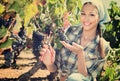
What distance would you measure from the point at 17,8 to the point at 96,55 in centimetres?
70

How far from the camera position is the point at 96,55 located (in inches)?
95.3

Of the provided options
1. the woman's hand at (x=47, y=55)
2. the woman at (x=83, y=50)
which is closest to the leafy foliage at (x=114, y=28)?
the woman at (x=83, y=50)

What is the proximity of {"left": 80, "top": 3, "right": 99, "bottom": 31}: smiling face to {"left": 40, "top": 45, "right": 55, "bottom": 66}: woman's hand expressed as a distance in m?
0.31

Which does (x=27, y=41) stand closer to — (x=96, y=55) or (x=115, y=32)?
(x=96, y=55)

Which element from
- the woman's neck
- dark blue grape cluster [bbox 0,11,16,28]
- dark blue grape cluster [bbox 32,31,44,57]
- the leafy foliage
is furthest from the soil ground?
the leafy foliage

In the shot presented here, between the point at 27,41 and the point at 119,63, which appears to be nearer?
the point at 27,41

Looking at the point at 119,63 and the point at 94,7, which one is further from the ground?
the point at 94,7

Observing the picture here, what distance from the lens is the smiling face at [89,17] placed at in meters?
2.34

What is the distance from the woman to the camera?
235 cm

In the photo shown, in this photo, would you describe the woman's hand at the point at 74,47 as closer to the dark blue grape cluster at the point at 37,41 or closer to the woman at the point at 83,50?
the woman at the point at 83,50

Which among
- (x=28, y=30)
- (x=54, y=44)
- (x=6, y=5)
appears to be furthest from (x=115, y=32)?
(x=6, y=5)

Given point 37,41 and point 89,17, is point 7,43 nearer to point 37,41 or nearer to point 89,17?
point 37,41

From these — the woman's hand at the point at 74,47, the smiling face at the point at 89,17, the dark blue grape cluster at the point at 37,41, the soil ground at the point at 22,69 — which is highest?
the smiling face at the point at 89,17

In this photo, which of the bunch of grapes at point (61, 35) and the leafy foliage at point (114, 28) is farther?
the leafy foliage at point (114, 28)
